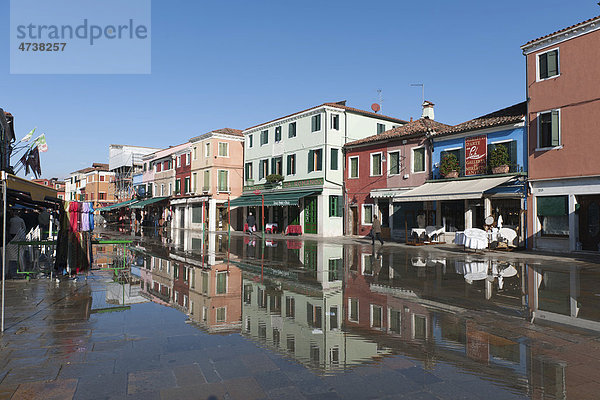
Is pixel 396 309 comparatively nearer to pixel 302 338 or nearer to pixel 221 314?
pixel 302 338

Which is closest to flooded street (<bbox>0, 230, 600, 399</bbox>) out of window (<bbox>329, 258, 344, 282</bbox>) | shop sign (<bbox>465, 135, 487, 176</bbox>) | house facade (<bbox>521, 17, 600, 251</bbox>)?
window (<bbox>329, 258, 344, 282</bbox>)

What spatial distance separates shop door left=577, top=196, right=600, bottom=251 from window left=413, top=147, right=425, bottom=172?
29.3 feet

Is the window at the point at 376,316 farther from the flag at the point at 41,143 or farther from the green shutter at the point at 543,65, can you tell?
the flag at the point at 41,143

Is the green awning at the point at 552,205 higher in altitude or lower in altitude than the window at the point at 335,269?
higher

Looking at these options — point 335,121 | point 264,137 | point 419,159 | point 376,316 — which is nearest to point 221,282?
point 376,316

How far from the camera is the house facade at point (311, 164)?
99.7 ft

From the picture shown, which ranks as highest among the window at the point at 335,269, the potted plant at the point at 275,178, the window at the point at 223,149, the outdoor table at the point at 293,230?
the window at the point at 223,149

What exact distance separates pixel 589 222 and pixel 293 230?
19023mm

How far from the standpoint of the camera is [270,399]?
3812mm

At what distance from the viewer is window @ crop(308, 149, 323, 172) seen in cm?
3077

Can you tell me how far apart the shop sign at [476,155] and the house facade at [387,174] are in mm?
2633

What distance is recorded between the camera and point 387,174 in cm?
2745

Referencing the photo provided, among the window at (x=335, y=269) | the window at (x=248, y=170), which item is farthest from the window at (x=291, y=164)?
the window at (x=335, y=269)

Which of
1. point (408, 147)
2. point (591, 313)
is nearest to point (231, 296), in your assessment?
point (591, 313)
